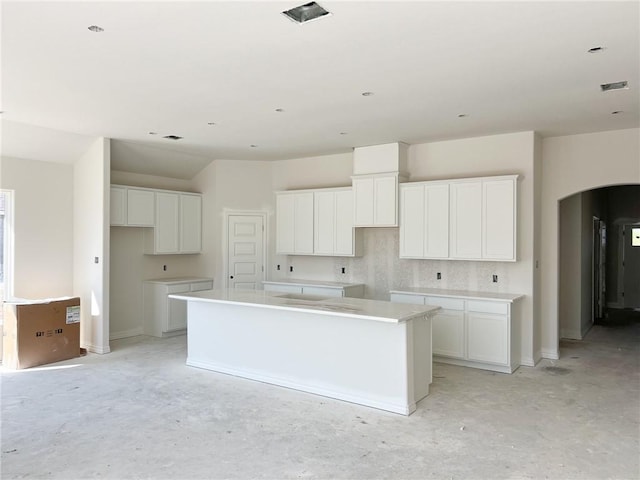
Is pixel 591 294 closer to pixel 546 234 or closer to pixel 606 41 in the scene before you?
pixel 546 234

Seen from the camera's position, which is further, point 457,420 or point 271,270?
point 271,270

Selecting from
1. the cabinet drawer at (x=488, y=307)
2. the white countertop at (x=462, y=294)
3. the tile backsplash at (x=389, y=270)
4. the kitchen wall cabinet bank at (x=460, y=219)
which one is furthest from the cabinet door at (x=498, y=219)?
the cabinet drawer at (x=488, y=307)

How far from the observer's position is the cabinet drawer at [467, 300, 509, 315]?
530cm

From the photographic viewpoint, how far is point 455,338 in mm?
5637

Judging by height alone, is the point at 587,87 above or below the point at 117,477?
above

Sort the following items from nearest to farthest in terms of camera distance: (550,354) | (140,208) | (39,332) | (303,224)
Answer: (39,332)
(550,354)
(140,208)
(303,224)

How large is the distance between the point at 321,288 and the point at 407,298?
54.0 inches

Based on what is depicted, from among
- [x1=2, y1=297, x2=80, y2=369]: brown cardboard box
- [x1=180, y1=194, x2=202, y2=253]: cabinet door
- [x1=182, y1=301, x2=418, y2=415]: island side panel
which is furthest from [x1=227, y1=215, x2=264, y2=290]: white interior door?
[x1=2, y1=297, x2=80, y2=369]: brown cardboard box

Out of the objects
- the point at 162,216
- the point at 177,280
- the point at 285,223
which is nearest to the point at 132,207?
the point at 162,216

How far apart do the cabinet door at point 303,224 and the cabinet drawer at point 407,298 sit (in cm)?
170

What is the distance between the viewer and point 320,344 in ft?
15.3

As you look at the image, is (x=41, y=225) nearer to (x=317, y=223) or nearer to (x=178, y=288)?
(x=178, y=288)

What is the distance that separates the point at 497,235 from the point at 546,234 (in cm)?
84

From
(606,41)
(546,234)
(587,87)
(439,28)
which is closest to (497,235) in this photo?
(546,234)
